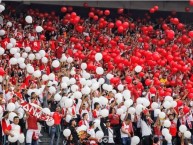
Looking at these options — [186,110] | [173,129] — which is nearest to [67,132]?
[173,129]

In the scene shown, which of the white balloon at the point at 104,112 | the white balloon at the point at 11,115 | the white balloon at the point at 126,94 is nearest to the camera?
the white balloon at the point at 11,115

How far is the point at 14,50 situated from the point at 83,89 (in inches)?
131

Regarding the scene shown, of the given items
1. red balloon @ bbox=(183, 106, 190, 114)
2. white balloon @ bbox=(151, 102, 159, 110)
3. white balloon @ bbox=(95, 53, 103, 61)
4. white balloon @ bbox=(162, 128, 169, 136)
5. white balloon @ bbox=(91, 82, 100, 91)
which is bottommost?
white balloon @ bbox=(162, 128, 169, 136)

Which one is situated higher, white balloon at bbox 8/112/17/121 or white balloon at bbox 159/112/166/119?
white balloon at bbox 159/112/166/119

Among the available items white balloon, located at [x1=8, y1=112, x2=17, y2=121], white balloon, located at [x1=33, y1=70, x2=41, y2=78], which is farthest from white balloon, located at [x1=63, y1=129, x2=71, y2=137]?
white balloon, located at [x1=33, y1=70, x2=41, y2=78]

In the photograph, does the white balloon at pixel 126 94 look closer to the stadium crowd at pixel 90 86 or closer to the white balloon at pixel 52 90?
the stadium crowd at pixel 90 86

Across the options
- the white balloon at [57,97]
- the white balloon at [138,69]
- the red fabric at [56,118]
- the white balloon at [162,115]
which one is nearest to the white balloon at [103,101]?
the white balloon at [57,97]

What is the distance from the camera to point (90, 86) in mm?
17062

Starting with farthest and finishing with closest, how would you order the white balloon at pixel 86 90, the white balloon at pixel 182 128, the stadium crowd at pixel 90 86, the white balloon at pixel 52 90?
the white balloon at pixel 182 128 < the white balloon at pixel 86 90 < the white balloon at pixel 52 90 < the stadium crowd at pixel 90 86

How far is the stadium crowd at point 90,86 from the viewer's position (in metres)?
15.0

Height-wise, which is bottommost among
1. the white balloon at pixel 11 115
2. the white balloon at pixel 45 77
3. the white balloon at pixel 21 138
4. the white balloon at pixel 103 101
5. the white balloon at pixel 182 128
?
the white balloon at pixel 21 138

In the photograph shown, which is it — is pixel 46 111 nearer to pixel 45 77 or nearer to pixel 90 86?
pixel 45 77

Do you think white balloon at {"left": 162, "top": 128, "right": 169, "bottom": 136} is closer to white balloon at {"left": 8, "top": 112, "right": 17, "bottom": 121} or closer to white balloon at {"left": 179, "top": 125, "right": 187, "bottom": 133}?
white balloon at {"left": 179, "top": 125, "right": 187, "bottom": 133}

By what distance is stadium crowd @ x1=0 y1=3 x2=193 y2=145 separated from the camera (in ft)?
49.1
